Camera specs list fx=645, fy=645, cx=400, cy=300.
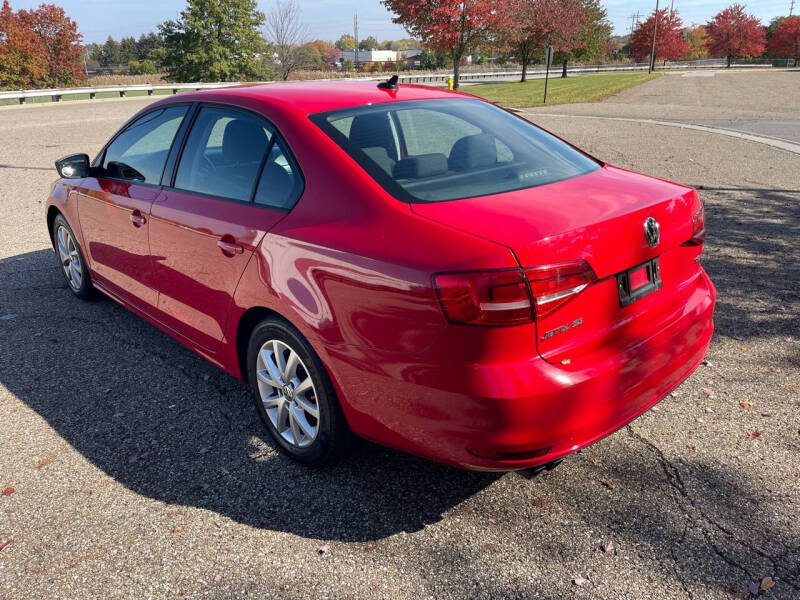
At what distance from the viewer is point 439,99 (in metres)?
3.55

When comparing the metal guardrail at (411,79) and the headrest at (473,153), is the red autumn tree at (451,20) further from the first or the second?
the headrest at (473,153)

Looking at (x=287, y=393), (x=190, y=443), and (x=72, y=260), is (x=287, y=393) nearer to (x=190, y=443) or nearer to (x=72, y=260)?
(x=190, y=443)

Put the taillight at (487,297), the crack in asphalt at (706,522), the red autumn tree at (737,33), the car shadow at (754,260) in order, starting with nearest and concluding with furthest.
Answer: the taillight at (487,297)
the crack in asphalt at (706,522)
the car shadow at (754,260)
the red autumn tree at (737,33)

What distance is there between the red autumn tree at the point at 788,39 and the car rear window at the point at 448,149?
101208mm

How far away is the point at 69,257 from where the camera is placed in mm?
5367

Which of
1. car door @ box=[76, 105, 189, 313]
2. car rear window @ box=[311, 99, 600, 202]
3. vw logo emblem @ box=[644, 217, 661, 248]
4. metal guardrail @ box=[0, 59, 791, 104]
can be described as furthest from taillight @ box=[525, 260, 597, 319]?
metal guardrail @ box=[0, 59, 791, 104]

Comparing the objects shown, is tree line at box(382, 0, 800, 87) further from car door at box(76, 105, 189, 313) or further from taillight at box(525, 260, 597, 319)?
taillight at box(525, 260, 597, 319)

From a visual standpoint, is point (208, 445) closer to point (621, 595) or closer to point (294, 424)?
point (294, 424)

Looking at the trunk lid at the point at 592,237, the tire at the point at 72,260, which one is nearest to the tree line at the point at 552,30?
the tire at the point at 72,260

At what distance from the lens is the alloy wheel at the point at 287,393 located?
9.64 ft

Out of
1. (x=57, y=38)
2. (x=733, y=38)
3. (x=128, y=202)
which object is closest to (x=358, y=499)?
(x=128, y=202)

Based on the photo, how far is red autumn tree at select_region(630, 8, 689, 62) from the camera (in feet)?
252

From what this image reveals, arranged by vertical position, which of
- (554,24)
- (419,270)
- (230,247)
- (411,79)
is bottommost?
(230,247)

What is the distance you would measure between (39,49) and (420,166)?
66.3 metres
